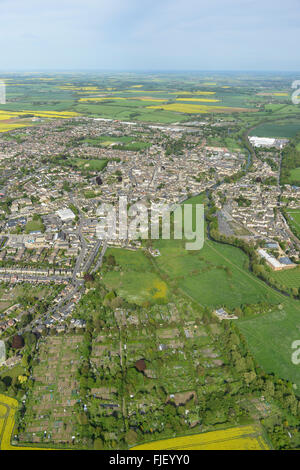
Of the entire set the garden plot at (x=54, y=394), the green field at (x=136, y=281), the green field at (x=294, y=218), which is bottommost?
the garden plot at (x=54, y=394)

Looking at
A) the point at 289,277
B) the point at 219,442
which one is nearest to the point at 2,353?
the point at 219,442

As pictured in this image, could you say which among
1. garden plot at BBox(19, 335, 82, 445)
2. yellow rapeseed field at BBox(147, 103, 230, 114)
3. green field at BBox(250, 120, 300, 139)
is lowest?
garden plot at BBox(19, 335, 82, 445)

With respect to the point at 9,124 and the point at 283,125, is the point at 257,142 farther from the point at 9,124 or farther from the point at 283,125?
the point at 9,124

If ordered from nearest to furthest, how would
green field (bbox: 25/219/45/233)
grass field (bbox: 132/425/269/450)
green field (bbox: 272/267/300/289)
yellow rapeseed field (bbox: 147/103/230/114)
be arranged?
grass field (bbox: 132/425/269/450), green field (bbox: 272/267/300/289), green field (bbox: 25/219/45/233), yellow rapeseed field (bbox: 147/103/230/114)

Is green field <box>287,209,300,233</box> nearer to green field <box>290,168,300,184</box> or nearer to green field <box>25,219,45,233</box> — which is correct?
green field <box>290,168,300,184</box>

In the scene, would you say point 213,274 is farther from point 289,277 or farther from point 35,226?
point 35,226

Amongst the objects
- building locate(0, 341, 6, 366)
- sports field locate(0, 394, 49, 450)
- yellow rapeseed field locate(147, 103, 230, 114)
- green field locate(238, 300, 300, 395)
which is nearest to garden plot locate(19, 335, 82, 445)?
sports field locate(0, 394, 49, 450)

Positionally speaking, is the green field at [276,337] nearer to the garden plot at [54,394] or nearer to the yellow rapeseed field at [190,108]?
the garden plot at [54,394]

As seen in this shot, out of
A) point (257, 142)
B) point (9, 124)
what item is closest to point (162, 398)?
point (257, 142)

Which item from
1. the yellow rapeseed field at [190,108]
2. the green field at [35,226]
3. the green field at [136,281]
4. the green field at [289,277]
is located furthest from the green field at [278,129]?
the green field at [136,281]

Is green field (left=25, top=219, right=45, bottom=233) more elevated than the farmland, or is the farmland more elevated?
the farmland
